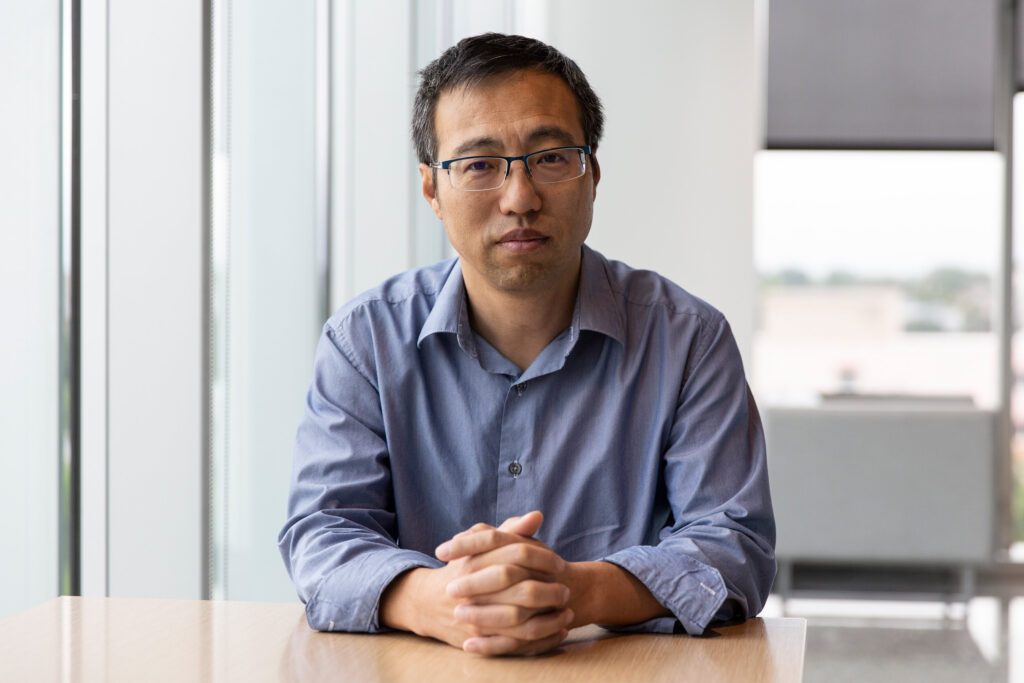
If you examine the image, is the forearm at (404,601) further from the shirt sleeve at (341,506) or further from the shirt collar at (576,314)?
the shirt collar at (576,314)

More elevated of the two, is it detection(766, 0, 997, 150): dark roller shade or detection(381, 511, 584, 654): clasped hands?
detection(766, 0, 997, 150): dark roller shade

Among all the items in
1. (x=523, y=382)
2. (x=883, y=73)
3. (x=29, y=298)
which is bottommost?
(x=523, y=382)

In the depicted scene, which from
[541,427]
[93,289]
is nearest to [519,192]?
[541,427]

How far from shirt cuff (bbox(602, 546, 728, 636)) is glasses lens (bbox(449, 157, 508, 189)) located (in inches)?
21.1

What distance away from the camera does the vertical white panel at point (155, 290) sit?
1.69 m

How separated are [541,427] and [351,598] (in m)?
0.41

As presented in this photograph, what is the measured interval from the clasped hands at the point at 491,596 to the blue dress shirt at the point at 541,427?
0.23 meters

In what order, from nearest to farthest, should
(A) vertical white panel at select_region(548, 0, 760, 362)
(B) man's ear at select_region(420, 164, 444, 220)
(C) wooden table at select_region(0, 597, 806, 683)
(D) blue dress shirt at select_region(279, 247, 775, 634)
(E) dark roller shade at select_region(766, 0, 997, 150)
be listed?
(C) wooden table at select_region(0, 597, 806, 683) < (D) blue dress shirt at select_region(279, 247, 775, 634) < (B) man's ear at select_region(420, 164, 444, 220) < (A) vertical white panel at select_region(548, 0, 760, 362) < (E) dark roller shade at select_region(766, 0, 997, 150)

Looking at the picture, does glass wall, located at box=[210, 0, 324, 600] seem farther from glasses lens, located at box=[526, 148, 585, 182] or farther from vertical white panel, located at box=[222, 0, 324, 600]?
glasses lens, located at box=[526, 148, 585, 182]

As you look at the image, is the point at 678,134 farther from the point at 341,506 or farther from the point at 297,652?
the point at 297,652

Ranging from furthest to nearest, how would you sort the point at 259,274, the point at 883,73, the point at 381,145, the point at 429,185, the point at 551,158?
the point at 883,73 → the point at 381,145 → the point at 259,274 → the point at 429,185 → the point at 551,158

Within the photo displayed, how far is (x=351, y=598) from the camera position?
1.20m

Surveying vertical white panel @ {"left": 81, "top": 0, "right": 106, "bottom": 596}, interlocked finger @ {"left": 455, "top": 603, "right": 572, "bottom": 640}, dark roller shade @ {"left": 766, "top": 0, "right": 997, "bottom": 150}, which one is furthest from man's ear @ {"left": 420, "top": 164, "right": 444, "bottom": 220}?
dark roller shade @ {"left": 766, "top": 0, "right": 997, "bottom": 150}

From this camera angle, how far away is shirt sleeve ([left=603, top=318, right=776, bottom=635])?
4.00 ft
